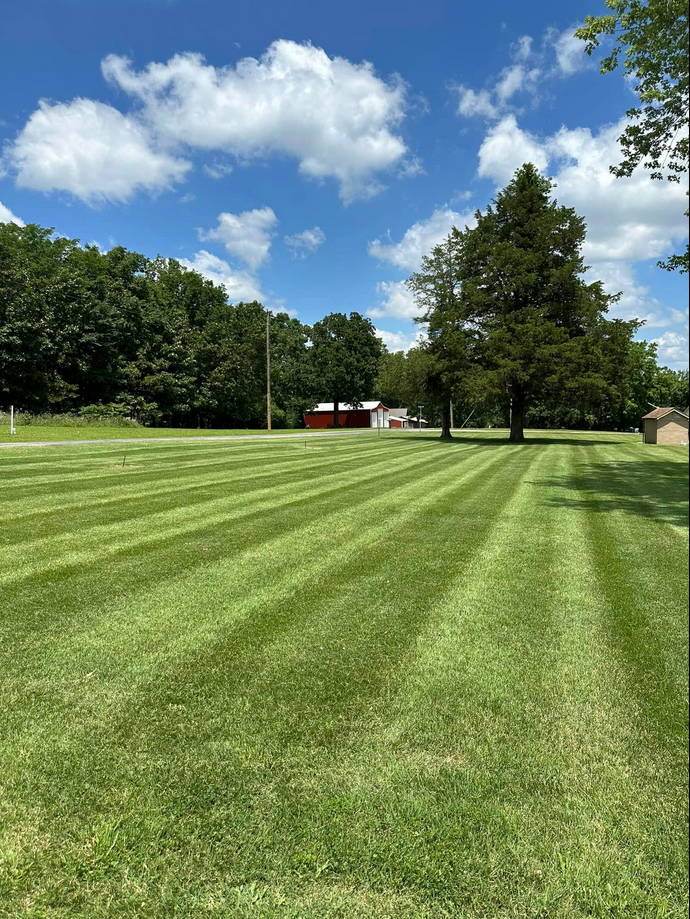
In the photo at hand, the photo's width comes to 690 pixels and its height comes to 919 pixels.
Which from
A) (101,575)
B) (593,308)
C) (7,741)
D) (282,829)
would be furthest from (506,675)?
(593,308)

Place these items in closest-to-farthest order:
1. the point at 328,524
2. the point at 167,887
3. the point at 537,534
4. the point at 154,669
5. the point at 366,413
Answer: the point at 167,887 < the point at 154,669 < the point at 537,534 < the point at 328,524 < the point at 366,413

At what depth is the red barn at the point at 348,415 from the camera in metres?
84.9

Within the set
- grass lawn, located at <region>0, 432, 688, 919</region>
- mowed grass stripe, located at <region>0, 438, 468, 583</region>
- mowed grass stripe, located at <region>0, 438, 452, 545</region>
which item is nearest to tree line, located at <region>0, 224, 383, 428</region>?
mowed grass stripe, located at <region>0, 438, 452, 545</region>

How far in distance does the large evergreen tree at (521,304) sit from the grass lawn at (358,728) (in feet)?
86.5

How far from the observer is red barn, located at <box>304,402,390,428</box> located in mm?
84875

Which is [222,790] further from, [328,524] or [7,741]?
[328,524]

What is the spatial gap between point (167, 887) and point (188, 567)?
13.3 feet

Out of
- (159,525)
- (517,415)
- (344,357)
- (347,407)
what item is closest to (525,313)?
(517,415)

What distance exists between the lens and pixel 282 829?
2.22m

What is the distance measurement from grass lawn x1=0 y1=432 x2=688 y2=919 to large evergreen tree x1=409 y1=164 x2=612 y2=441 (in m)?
26.4

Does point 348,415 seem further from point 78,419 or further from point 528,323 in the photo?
point 528,323

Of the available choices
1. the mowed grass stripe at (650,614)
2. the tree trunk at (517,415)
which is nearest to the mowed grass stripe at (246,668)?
the mowed grass stripe at (650,614)

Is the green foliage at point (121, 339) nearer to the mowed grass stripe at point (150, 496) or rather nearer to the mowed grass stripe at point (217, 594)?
the mowed grass stripe at point (150, 496)

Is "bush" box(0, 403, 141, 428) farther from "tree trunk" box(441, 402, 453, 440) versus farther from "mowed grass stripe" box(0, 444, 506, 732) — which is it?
"mowed grass stripe" box(0, 444, 506, 732)
